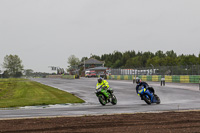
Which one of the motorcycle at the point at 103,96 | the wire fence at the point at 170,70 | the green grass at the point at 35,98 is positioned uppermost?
the wire fence at the point at 170,70

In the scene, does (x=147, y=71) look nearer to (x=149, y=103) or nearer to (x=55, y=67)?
(x=149, y=103)

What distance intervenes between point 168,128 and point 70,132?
2382 mm

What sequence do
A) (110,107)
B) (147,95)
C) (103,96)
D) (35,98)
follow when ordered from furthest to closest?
(35,98) < (103,96) < (147,95) < (110,107)

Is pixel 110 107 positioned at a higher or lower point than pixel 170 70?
lower

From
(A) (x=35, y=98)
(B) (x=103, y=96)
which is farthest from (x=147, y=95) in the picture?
(A) (x=35, y=98)

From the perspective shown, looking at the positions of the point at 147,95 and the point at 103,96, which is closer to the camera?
the point at 147,95

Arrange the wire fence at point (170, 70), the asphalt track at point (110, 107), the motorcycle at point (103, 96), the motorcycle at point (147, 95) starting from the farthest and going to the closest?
the wire fence at point (170, 70), the motorcycle at point (103, 96), the motorcycle at point (147, 95), the asphalt track at point (110, 107)

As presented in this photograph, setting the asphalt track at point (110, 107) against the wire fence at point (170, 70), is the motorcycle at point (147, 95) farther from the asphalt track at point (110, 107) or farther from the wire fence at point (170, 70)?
the wire fence at point (170, 70)

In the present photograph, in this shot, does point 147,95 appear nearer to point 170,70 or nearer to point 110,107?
point 110,107

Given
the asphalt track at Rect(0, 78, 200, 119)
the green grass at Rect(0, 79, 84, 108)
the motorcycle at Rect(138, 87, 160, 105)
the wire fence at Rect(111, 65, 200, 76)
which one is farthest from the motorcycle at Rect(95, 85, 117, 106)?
the wire fence at Rect(111, 65, 200, 76)

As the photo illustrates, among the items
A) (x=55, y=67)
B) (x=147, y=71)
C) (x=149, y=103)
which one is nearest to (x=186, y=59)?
(x=55, y=67)

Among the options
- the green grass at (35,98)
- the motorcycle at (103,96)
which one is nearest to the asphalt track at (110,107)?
the motorcycle at (103,96)

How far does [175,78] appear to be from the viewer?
51.2 meters

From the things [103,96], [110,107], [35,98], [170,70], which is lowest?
[35,98]
